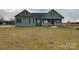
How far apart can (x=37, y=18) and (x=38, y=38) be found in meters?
0.28

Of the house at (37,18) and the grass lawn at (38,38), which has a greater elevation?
the house at (37,18)

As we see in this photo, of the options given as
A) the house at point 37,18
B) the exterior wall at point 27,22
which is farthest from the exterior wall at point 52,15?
the exterior wall at point 27,22

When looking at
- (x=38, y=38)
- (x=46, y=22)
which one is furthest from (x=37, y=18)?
(x=38, y=38)

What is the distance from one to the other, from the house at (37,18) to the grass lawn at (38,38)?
0.24ft

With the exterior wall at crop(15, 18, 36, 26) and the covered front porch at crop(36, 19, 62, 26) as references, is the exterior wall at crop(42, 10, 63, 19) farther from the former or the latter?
the exterior wall at crop(15, 18, 36, 26)

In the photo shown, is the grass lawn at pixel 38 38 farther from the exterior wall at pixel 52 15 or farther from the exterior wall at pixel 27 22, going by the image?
the exterior wall at pixel 52 15

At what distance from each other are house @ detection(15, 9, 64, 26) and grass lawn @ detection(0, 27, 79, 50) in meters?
0.07

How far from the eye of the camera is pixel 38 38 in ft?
17.9

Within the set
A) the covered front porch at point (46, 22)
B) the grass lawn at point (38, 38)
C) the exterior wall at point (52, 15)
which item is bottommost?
the grass lawn at point (38, 38)

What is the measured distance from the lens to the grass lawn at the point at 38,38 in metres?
5.41

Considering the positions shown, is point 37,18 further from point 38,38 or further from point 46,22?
point 38,38

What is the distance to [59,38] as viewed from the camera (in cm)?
545

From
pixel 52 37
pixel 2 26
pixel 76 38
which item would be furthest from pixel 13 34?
pixel 76 38
